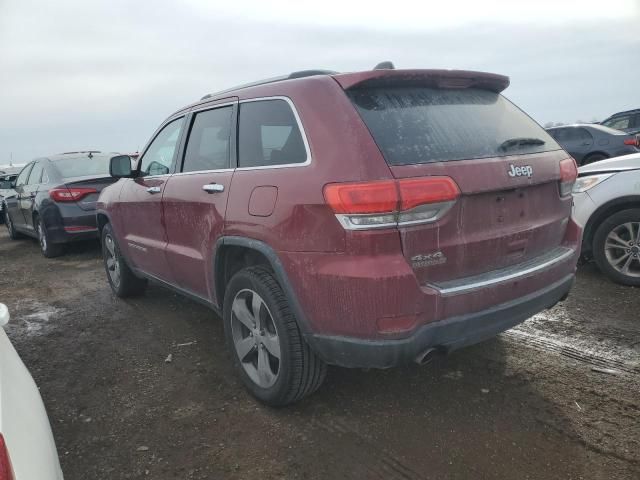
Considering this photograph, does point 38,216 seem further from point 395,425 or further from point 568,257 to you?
point 568,257

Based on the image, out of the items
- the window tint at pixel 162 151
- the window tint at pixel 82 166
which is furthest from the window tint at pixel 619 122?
the window tint at pixel 162 151

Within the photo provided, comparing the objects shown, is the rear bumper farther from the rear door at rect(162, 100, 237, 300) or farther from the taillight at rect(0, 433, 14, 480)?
the taillight at rect(0, 433, 14, 480)

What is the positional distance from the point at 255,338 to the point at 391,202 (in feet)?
4.14

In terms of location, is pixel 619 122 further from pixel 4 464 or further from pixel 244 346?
pixel 4 464

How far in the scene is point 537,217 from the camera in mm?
2717

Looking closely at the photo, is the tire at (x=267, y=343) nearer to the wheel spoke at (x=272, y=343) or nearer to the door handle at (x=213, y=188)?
the wheel spoke at (x=272, y=343)

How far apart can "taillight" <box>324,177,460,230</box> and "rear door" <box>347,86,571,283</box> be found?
0.04 m

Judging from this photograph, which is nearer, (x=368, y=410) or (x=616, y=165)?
(x=368, y=410)

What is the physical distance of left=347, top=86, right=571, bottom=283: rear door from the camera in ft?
7.56

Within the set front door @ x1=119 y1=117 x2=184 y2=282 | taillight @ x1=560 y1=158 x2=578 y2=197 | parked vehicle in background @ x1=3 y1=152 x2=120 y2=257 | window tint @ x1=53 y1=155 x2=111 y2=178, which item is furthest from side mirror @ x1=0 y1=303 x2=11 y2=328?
window tint @ x1=53 y1=155 x2=111 y2=178

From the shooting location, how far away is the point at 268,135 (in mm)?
2898

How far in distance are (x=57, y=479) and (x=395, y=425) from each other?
5.48ft

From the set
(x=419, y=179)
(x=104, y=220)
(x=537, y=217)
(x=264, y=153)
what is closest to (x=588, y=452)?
(x=537, y=217)

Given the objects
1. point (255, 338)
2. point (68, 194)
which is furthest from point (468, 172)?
point (68, 194)
